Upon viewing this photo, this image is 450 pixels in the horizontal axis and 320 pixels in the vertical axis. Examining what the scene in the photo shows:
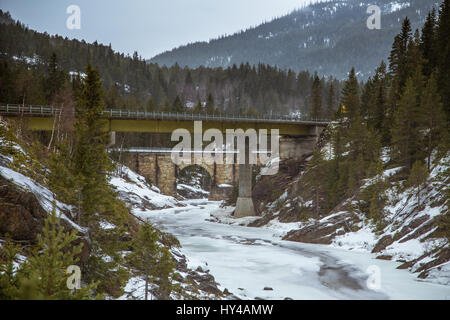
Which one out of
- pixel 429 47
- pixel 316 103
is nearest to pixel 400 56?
pixel 429 47

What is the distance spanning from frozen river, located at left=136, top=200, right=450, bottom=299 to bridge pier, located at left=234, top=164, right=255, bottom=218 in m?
15.2

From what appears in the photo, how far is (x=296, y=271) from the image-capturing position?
2897cm

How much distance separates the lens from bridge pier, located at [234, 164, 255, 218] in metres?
62.1

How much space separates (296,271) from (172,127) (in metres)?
34.9

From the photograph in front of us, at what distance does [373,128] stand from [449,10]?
56.3 feet

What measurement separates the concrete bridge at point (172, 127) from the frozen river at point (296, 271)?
58.4 ft

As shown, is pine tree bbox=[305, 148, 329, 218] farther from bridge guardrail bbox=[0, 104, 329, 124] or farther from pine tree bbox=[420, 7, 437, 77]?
pine tree bbox=[420, 7, 437, 77]

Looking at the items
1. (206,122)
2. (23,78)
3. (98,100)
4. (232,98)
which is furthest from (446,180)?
(232,98)

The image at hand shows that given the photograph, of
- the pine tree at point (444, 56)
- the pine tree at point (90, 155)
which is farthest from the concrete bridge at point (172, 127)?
the pine tree at point (90, 155)

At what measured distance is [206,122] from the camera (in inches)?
2378

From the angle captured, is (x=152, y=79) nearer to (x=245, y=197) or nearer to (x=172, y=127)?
(x=172, y=127)

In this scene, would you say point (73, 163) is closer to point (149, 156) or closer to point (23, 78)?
point (23, 78)

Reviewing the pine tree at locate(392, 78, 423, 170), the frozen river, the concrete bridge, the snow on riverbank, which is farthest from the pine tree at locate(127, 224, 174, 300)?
the snow on riverbank
